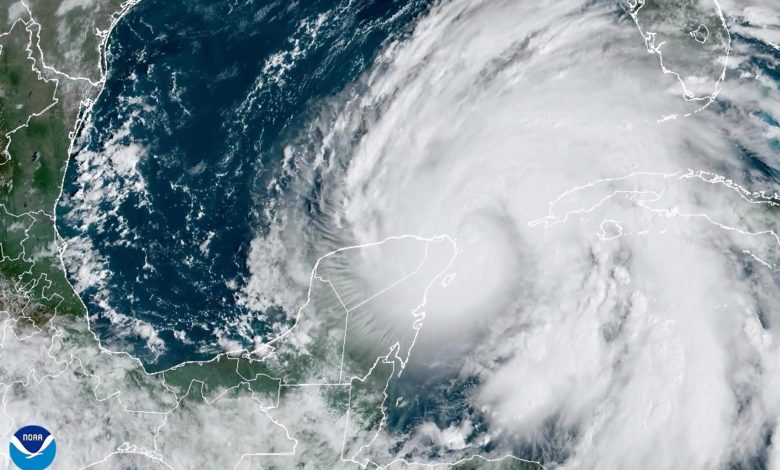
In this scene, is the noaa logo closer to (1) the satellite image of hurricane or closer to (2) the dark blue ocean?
(1) the satellite image of hurricane

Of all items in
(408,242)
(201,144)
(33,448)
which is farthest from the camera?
(33,448)

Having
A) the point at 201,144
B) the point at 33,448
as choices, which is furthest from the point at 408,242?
the point at 33,448

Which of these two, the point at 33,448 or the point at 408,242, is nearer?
the point at 408,242

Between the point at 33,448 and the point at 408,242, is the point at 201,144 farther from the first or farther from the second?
the point at 33,448

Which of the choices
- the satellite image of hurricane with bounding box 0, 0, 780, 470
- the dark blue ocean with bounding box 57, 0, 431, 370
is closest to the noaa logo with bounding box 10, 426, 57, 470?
the satellite image of hurricane with bounding box 0, 0, 780, 470

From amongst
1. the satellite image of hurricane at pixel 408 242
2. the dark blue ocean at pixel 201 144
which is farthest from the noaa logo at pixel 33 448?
the dark blue ocean at pixel 201 144

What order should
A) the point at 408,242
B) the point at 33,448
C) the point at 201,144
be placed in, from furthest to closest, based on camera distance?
1. the point at 33,448
2. the point at 201,144
3. the point at 408,242
